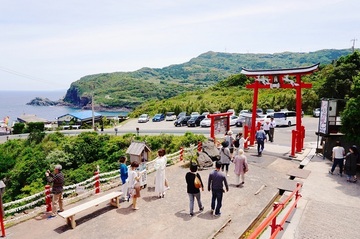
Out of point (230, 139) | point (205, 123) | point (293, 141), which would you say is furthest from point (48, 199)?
point (205, 123)

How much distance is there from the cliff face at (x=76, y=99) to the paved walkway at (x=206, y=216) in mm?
162494

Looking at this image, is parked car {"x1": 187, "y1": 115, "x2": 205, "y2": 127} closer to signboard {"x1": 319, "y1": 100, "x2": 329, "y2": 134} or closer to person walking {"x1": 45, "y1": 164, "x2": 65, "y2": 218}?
signboard {"x1": 319, "y1": 100, "x2": 329, "y2": 134}

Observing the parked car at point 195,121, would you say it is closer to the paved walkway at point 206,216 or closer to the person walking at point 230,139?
the person walking at point 230,139

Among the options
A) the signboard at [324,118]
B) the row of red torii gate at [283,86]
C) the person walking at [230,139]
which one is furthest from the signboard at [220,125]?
the signboard at [324,118]

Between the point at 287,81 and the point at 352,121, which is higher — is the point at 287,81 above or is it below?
above

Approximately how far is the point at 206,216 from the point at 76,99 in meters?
191

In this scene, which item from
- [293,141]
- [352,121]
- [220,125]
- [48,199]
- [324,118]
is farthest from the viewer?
[220,125]

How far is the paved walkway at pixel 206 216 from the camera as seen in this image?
24.6 feet

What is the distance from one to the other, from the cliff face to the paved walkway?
16249 cm

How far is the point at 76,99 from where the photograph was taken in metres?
186

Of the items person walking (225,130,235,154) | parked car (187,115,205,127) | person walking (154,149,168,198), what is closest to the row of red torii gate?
person walking (225,130,235,154)

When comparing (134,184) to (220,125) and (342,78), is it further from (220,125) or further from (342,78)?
(342,78)

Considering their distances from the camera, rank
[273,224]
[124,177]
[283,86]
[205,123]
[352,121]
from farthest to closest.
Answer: [205,123]
[283,86]
[352,121]
[124,177]
[273,224]

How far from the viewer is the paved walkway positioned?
751 centimetres
